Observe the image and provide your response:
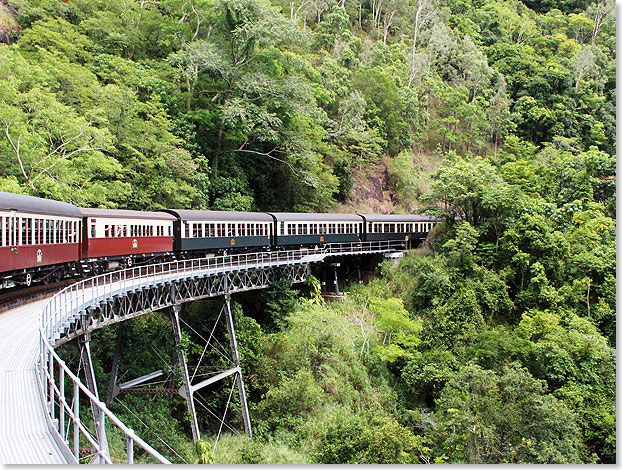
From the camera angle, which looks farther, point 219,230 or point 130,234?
point 219,230

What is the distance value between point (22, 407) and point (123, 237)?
13829mm

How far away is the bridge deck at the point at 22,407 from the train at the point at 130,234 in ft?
12.9

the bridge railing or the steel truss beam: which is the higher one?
the bridge railing

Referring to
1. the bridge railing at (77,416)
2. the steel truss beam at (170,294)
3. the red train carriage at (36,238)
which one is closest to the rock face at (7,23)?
the red train carriage at (36,238)

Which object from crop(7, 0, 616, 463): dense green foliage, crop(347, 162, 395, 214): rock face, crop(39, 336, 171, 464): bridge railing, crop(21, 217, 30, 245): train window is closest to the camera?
crop(39, 336, 171, 464): bridge railing

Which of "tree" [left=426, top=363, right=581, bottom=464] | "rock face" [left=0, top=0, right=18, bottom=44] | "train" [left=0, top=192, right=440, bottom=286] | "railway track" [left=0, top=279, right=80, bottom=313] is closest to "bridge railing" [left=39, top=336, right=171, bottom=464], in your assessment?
"railway track" [left=0, top=279, right=80, bottom=313]

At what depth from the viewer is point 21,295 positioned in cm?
1556

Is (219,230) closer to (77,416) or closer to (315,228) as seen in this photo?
(315,228)

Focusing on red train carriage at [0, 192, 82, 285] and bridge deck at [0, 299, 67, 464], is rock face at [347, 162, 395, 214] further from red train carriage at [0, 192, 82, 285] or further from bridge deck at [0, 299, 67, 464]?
bridge deck at [0, 299, 67, 464]

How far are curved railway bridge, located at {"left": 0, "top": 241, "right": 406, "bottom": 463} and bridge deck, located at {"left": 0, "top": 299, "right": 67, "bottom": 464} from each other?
11 mm

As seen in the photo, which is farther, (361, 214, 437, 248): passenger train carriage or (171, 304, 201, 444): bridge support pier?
(361, 214, 437, 248): passenger train carriage

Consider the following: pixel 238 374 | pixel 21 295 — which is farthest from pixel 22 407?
pixel 238 374

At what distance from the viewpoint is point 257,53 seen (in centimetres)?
3484

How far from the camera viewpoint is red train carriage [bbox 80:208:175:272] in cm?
1936
